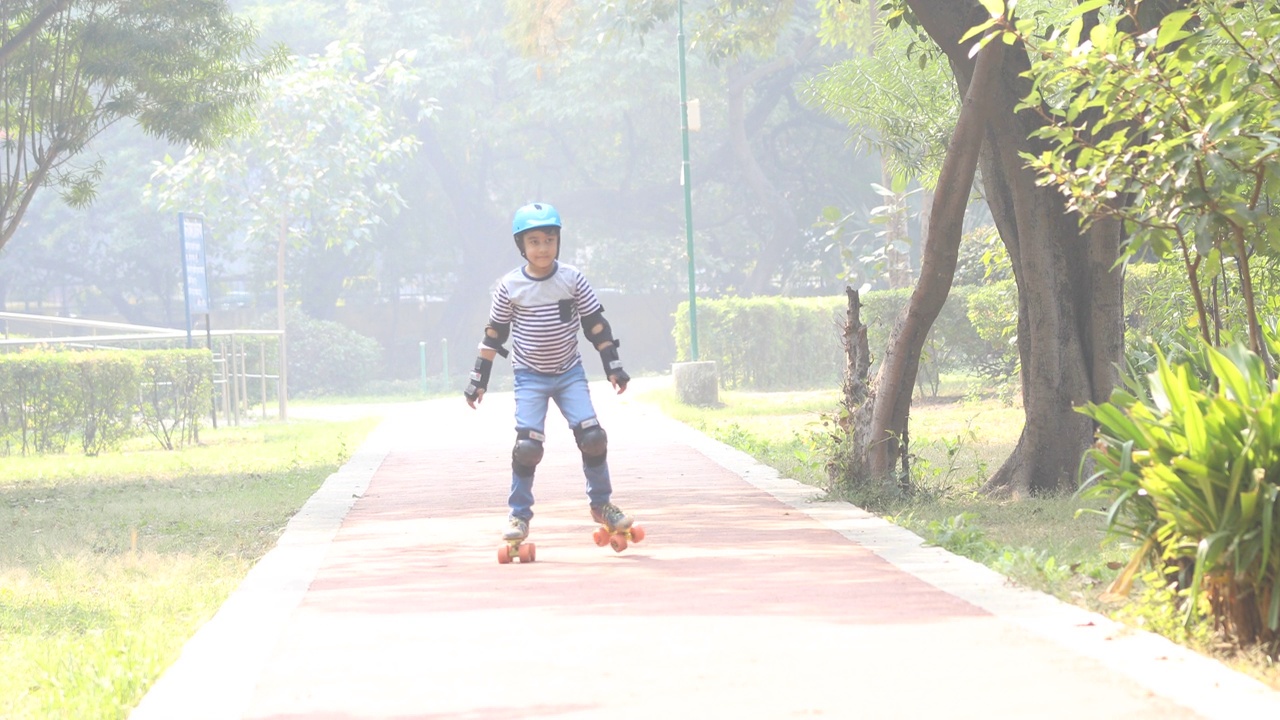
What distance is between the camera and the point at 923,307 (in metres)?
10.2

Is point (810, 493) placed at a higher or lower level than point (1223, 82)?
lower

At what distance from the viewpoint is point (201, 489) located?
1365 centimetres

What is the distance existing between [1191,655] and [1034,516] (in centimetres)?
426

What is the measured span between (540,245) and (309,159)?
31.2m

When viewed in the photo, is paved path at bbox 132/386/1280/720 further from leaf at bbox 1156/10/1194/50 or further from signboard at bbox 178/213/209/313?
signboard at bbox 178/213/209/313

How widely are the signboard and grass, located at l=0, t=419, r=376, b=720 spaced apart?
351cm

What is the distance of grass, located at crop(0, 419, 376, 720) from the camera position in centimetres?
575

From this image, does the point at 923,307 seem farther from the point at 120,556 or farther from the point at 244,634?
the point at 244,634

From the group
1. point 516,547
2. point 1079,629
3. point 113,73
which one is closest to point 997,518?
point 516,547

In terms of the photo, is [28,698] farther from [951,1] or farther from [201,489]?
[201,489]

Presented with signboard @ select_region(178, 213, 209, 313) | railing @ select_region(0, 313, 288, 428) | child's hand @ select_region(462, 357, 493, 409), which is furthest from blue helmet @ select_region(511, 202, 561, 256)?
railing @ select_region(0, 313, 288, 428)

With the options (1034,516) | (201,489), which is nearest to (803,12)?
(201,489)

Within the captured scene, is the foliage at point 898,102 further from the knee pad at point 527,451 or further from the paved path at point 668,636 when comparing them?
the knee pad at point 527,451

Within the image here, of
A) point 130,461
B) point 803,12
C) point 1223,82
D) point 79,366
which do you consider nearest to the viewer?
point 1223,82
